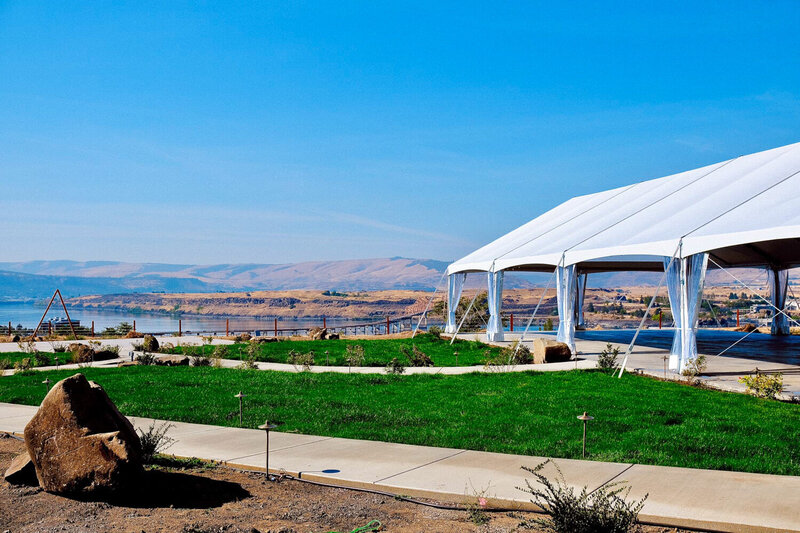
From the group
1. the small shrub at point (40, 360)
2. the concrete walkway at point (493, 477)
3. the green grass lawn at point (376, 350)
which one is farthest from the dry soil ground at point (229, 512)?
the small shrub at point (40, 360)

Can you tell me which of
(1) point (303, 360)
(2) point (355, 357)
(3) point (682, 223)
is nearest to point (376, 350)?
(2) point (355, 357)

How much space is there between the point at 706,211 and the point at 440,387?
860cm

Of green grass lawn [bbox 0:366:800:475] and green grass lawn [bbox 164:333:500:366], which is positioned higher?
green grass lawn [bbox 0:366:800:475]

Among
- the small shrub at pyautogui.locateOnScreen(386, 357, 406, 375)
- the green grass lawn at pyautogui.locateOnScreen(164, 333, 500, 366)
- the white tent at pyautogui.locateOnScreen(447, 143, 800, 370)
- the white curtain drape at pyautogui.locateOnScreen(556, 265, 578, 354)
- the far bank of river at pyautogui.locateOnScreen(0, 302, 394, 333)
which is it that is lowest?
the far bank of river at pyautogui.locateOnScreen(0, 302, 394, 333)

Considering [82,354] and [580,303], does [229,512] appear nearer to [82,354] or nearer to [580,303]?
[82,354]

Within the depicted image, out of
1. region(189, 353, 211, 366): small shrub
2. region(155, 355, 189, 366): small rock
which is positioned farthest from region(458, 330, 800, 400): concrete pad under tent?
region(155, 355, 189, 366): small rock

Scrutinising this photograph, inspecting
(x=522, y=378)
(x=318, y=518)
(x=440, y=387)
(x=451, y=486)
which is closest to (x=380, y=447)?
(x=451, y=486)

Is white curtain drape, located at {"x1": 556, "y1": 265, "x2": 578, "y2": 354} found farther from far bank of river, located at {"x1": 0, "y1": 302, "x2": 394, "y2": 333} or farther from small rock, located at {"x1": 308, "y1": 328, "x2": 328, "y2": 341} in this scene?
far bank of river, located at {"x1": 0, "y1": 302, "x2": 394, "y2": 333}

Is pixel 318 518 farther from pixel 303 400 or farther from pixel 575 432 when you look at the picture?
pixel 303 400

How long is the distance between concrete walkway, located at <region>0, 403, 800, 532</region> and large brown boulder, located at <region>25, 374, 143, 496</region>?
4.55 feet

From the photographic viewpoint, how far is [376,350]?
66.0ft

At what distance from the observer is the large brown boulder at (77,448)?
5.26 metres

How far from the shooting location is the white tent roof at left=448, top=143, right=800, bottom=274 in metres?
14.2

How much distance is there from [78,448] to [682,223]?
14646 mm
